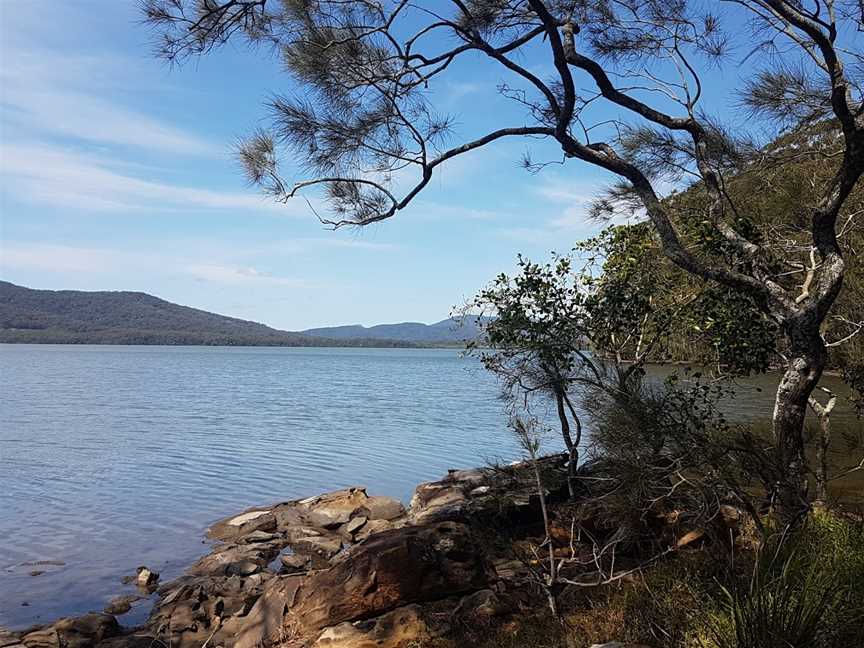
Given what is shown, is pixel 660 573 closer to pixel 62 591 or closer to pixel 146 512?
pixel 62 591

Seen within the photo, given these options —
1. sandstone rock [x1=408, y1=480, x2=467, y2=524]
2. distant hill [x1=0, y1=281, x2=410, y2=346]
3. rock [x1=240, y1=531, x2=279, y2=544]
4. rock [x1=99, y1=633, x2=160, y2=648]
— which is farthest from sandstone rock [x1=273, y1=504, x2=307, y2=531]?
distant hill [x1=0, y1=281, x2=410, y2=346]

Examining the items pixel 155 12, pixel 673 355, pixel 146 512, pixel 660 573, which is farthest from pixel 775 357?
pixel 146 512

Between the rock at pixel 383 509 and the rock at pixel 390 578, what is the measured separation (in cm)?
474

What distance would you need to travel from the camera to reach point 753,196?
7148mm

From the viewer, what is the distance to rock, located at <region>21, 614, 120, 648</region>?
6.63 metres

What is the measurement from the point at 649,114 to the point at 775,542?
3291 mm

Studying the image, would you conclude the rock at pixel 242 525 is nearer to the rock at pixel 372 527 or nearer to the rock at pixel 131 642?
the rock at pixel 372 527

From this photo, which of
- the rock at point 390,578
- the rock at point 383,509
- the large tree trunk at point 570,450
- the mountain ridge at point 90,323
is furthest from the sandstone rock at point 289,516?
the mountain ridge at point 90,323

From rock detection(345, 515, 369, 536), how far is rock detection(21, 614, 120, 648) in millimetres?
3792

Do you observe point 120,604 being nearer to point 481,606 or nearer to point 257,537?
point 257,537

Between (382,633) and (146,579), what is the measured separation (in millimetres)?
4905

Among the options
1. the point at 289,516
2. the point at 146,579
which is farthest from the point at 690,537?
the point at 289,516

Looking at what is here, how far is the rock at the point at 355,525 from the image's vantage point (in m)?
10.4

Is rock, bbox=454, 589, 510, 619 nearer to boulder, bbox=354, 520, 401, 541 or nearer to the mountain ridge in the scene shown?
boulder, bbox=354, 520, 401, 541
